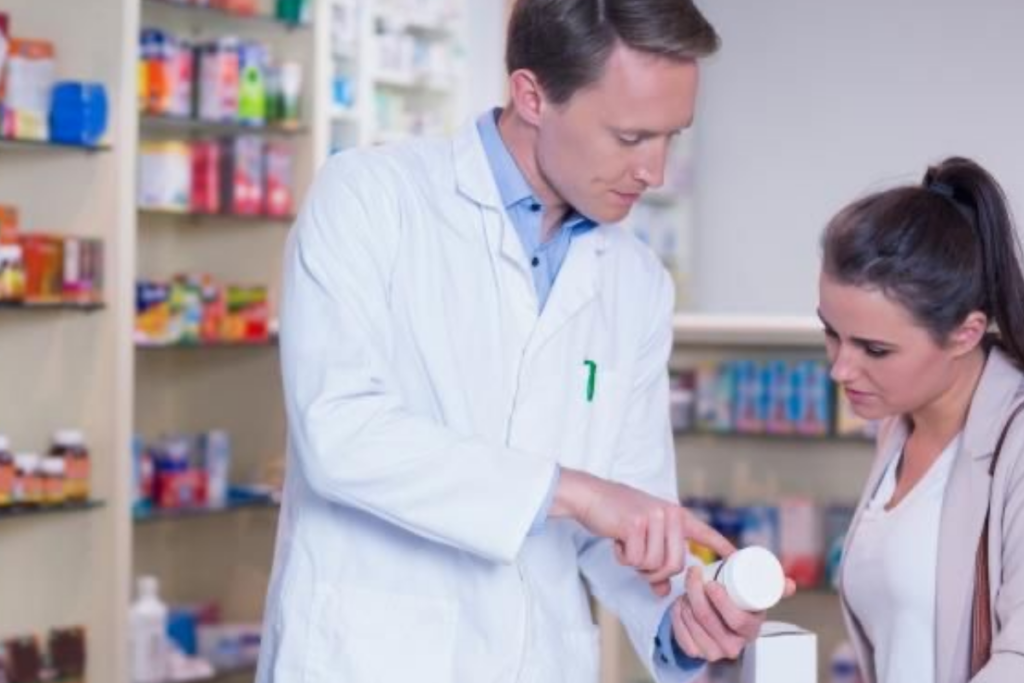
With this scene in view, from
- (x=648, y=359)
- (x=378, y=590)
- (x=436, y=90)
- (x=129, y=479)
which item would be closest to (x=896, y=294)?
(x=648, y=359)

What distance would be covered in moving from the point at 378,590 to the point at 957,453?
0.90m

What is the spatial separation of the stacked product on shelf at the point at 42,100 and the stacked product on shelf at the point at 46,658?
52.2 inches

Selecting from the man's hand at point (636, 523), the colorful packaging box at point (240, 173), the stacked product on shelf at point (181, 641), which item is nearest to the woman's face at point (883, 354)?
the man's hand at point (636, 523)

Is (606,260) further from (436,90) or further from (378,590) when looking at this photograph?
(436,90)

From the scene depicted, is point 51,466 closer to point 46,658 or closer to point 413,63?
point 46,658

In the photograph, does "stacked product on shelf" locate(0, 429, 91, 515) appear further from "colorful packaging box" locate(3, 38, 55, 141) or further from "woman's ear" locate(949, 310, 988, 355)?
"woman's ear" locate(949, 310, 988, 355)

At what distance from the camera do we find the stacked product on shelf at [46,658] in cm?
509

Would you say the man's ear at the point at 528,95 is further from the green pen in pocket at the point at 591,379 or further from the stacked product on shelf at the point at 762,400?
the stacked product on shelf at the point at 762,400

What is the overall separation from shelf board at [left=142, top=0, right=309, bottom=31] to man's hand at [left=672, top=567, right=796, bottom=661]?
12.4ft

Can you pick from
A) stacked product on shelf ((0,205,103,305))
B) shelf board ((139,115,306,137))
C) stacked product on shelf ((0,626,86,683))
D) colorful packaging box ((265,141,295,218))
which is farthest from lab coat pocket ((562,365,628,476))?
colorful packaging box ((265,141,295,218))

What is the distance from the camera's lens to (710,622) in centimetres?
235

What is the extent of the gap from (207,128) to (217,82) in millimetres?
233

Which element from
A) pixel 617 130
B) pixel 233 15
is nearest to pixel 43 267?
pixel 233 15

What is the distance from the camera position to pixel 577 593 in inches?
107
